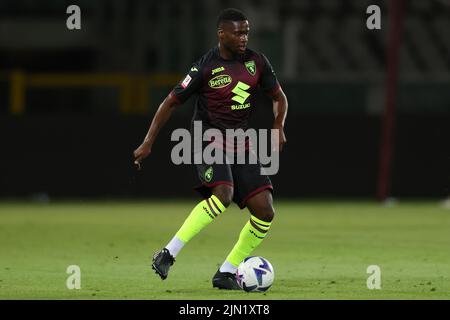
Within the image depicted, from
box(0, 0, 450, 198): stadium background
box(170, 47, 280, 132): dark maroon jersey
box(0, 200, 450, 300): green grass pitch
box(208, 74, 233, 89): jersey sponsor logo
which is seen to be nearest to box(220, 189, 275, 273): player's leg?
box(0, 200, 450, 300): green grass pitch

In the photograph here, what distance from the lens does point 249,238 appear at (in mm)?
9727

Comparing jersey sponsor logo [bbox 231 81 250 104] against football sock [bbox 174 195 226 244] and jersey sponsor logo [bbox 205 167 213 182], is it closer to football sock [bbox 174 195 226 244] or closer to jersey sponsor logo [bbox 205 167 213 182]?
jersey sponsor logo [bbox 205 167 213 182]

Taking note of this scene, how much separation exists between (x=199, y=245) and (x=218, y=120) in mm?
4259

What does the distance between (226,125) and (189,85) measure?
42 centimetres

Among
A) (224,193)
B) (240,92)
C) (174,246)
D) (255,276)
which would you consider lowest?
(255,276)

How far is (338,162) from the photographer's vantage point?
72.3 ft

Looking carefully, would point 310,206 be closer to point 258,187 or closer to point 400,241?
point 400,241

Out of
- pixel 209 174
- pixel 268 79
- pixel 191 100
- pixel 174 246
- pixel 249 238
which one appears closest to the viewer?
pixel 174 246

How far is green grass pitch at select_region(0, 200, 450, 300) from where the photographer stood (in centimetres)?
957

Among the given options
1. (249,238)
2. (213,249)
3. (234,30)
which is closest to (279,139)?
(249,238)

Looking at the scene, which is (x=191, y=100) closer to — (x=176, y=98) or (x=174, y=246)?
(x=176, y=98)

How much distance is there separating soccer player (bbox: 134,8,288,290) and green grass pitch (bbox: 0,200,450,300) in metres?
0.41
